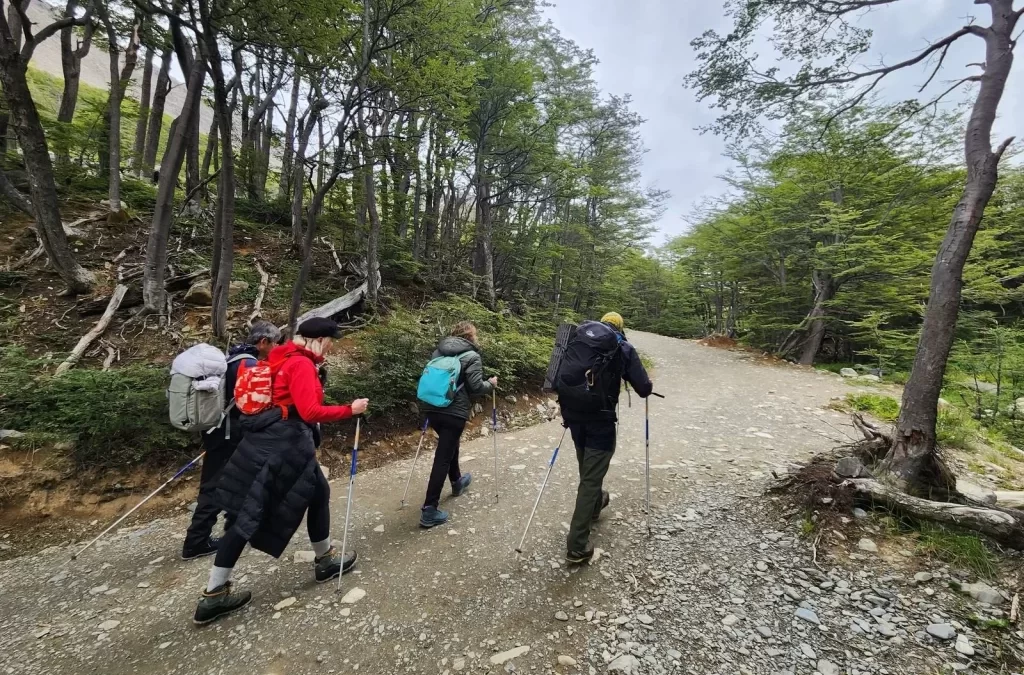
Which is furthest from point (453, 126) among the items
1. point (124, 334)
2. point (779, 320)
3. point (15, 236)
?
point (779, 320)

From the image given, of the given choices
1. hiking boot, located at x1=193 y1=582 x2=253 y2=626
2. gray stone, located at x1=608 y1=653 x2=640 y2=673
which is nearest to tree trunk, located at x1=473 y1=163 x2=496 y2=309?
hiking boot, located at x1=193 y1=582 x2=253 y2=626

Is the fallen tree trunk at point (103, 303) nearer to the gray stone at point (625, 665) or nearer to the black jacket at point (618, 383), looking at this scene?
the black jacket at point (618, 383)

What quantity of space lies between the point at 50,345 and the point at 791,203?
63.3 feet

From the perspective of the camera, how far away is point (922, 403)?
3.94 metres

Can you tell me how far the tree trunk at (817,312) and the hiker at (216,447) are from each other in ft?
54.3

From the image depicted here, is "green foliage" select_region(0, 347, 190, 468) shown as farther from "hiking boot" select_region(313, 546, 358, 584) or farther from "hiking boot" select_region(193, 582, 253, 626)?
"hiking boot" select_region(313, 546, 358, 584)

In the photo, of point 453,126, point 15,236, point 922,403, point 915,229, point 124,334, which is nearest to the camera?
point 922,403

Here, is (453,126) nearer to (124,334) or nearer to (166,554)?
(124,334)

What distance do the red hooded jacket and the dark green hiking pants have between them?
208 cm

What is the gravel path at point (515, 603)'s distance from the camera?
2.56m

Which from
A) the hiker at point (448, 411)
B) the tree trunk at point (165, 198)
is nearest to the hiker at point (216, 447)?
the hiker at point (448, 411)

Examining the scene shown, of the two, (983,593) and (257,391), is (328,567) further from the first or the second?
(983,593)

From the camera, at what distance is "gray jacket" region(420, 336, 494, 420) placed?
417 centimetres

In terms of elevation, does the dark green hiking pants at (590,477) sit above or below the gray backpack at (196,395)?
below
